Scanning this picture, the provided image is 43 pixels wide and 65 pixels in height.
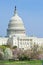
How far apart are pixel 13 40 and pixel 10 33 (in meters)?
9.38

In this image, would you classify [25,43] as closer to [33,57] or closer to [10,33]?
[10,33]

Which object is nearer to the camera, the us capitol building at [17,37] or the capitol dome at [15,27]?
the us capitol building at [17,37]

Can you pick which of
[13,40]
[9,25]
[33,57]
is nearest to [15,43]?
[13,40]

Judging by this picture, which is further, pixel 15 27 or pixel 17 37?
pixel 15 27

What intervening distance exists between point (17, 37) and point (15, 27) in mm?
7602

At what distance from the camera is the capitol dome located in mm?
166825

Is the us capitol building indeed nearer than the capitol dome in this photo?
Yes

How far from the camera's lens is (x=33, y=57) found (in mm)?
110812

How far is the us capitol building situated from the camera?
15775 cm

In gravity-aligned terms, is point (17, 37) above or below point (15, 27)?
below

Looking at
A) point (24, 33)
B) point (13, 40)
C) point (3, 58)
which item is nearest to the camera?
point (3, 58)

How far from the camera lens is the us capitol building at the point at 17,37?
158 metres

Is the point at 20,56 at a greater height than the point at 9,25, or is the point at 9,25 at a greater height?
the point at 9,25

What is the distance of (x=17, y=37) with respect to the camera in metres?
161
